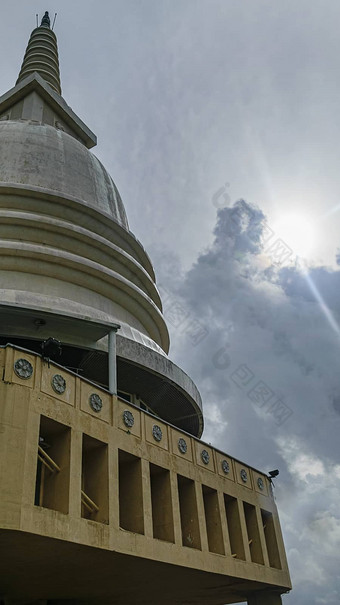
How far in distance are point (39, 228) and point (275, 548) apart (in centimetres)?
1384

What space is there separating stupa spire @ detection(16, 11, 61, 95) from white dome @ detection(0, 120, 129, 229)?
8.97m

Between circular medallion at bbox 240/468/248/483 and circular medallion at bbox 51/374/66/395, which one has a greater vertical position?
circular medallion at bbox 240/468/248/483

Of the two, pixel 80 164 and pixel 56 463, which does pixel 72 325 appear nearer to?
pixel 56 463

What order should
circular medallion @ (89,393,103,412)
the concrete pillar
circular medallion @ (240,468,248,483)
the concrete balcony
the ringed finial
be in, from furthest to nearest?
the ringed finial < circular medallion @ (240,468,248,483) < the concrete pillar < circular medallion @ (89,393,103,412) < the concrete balcony

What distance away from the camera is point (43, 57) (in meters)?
35.4

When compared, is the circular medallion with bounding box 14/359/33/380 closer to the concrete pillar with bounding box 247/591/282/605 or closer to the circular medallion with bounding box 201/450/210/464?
the circular medallion with bounding box 201/450/210/464

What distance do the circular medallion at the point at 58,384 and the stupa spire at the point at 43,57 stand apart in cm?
2488

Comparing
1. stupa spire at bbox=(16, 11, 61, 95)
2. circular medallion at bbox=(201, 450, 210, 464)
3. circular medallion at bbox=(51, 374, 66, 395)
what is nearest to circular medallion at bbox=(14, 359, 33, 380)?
circular medallion at bbox=(51, 374, 66, 395)

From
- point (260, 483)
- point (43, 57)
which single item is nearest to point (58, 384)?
point (260, 483)

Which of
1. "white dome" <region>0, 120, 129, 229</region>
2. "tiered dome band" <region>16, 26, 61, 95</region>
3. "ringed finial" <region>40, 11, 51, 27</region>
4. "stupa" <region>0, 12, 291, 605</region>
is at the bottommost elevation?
"stupa" <region>0, 12, 291, 605</region>

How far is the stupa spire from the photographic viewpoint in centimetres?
3384

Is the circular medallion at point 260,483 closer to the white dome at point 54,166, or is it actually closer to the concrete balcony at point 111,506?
the concrete balcony at point 111,506

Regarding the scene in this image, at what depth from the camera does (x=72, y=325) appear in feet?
52.5

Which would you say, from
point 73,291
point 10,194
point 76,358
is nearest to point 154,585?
point 76,358
